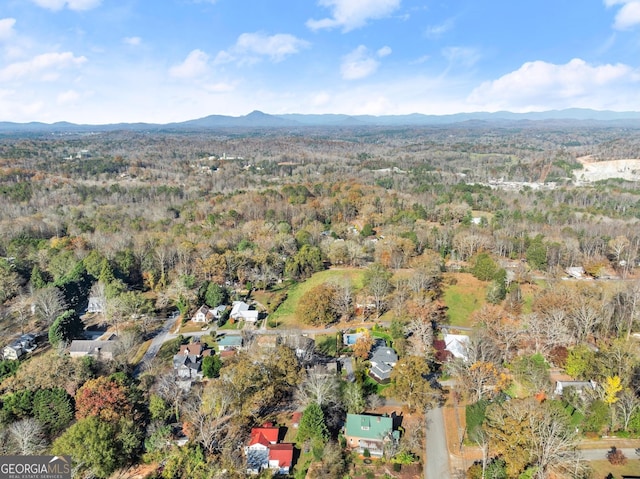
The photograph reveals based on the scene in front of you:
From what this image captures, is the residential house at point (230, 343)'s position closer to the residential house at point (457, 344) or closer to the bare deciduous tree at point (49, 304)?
the bare deciduous tree at point (49, 304)

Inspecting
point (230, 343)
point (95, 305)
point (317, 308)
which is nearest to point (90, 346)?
point (95, 305)

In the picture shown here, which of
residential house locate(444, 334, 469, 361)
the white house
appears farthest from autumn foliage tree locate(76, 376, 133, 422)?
residential house locate(444, 334, 469, 361)

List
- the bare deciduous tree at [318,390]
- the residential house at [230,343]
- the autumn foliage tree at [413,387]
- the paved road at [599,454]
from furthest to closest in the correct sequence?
the residential house at [230,343] → the autumn foliage tree at [413,387] → the bare deciduous tree at [318,390] → the paved road at [599,454]

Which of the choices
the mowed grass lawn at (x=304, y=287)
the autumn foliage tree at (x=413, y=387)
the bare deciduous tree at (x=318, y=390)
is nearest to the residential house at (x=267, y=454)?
the bare deciduous tree at (x=318, y=390)

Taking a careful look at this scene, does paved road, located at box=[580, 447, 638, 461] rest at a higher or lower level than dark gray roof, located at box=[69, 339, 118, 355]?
lower

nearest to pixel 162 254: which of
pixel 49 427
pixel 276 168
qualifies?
pixel 49 427

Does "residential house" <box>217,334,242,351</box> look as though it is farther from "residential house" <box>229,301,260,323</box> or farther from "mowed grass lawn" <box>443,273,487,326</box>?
"mowed grass lawn" <box>443,273,487,326</box>

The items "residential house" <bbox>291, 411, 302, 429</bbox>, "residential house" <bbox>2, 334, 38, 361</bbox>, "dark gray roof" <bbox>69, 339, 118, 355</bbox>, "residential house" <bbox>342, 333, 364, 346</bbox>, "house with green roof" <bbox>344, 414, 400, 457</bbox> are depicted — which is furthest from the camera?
"residential house" <bbox>342, 333, 364, 346</bbox>

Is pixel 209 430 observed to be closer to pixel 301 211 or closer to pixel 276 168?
pixel 301 211
